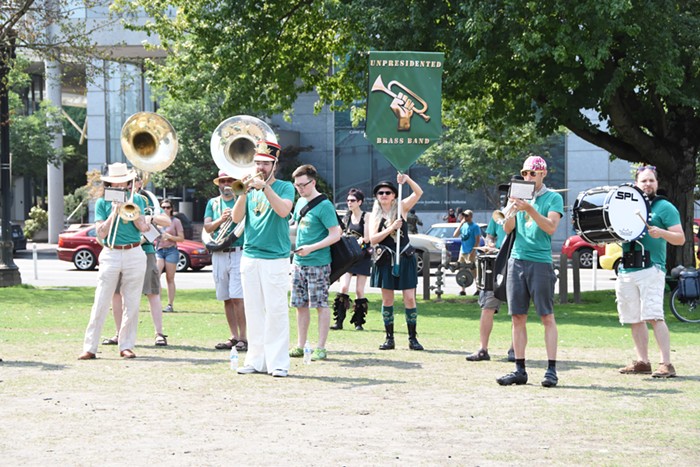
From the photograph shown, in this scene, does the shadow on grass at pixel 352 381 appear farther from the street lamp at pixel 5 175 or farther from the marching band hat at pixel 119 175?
the street lamp at pixel 5 175

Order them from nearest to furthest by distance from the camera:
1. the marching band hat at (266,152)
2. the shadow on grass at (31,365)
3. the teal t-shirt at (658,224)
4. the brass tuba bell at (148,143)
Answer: the marching band hat at (266,152) → the teal t-shirt at (658,224) → the shadow on grass at (31,365) → the brass tuba bell at (148,143)

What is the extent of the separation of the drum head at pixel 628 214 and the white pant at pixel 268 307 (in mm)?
2938

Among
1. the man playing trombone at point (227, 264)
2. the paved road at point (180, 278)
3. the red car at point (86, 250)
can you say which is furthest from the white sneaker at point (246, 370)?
the red car at point (86, 250)

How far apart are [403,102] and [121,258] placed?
5.09 meters

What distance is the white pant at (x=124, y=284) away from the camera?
11.6 meters

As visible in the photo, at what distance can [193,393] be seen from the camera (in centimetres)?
907

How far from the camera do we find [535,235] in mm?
9531

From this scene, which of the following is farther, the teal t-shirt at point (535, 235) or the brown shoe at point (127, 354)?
the brown shoe at point (127, 354)

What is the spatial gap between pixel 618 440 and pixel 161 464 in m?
2.84

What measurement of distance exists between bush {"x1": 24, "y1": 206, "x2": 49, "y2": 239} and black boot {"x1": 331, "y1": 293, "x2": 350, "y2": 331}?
41542 mm

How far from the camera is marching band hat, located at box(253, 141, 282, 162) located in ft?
32.4

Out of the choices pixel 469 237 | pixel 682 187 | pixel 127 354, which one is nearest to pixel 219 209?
pixel 127 354

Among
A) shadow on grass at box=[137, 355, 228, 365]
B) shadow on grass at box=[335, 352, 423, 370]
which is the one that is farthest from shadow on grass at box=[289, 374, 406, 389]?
shadow on grass at box=[137, 355, 228, 365]

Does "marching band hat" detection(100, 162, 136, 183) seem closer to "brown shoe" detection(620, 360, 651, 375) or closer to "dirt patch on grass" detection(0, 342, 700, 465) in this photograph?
"dirt patch on grass" detection(0, 342, 700, 465)
